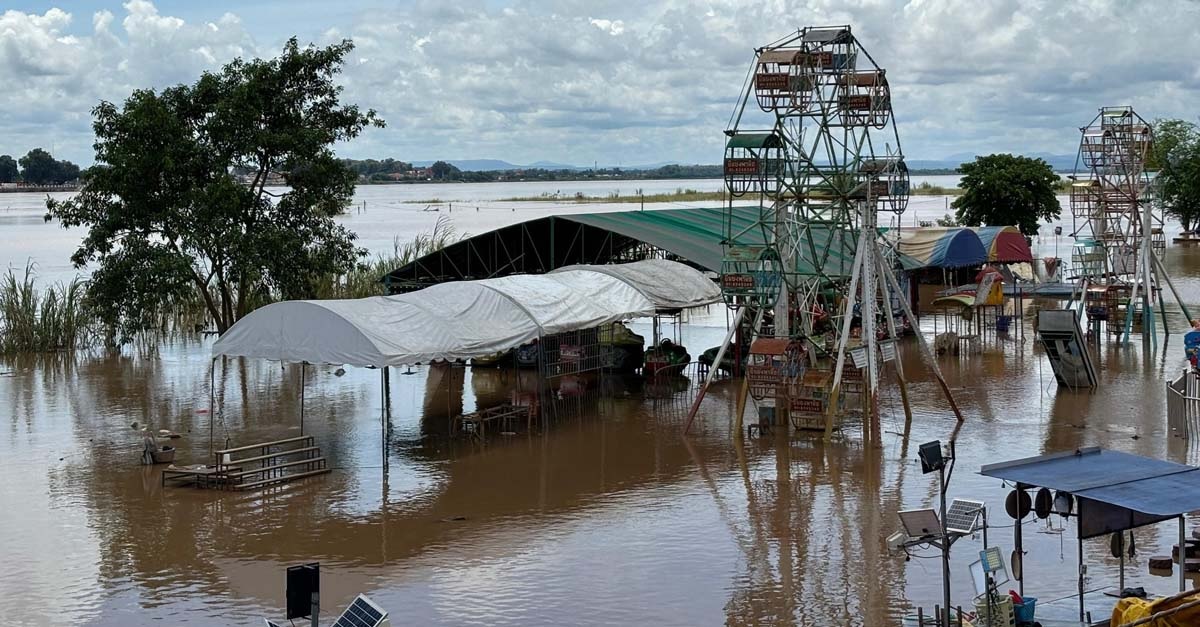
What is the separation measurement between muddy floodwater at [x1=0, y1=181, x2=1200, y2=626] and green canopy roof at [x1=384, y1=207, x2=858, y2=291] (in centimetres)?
366

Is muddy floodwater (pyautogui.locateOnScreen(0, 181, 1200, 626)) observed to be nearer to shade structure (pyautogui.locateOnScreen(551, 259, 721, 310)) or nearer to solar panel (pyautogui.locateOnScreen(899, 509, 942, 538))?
solar panel (pyautogui.locateOnScreen(899, 509, 942, 538))

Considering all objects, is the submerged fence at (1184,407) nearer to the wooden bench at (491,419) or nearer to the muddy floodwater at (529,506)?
the muddy floodwater at (529,506)

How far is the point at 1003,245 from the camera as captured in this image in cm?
4288

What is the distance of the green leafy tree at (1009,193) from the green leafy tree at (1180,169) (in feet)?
17.3

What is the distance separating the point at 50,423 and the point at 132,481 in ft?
19.1

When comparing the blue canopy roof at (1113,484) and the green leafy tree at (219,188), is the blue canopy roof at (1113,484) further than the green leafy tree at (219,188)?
No

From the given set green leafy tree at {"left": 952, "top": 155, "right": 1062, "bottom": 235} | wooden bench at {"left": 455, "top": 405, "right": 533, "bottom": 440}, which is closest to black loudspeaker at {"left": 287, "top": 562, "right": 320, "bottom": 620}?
wooden bench at {"left": 455, "top": 405, "right": 533, "bottom": 440}

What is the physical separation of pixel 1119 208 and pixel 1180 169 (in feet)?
128

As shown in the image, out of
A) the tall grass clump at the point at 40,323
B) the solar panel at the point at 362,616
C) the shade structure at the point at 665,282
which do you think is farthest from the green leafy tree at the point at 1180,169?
the solar panel at the point at 362,616

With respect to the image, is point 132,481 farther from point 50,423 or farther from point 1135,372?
point 1135,372

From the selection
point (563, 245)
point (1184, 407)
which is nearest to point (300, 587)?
point (1184, 407)

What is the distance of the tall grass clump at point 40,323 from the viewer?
34.0 meters

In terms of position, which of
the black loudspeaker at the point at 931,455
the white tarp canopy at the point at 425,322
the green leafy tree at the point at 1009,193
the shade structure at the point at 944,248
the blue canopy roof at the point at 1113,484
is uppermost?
the green leafy tree at the point at 1009,193

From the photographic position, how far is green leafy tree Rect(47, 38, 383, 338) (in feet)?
101
